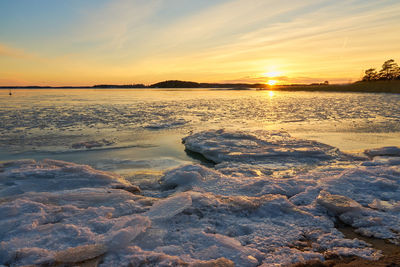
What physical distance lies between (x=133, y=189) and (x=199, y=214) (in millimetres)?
1411

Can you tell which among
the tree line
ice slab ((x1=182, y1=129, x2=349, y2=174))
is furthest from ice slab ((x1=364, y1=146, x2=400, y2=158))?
the tree line

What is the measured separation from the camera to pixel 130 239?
8.28ft

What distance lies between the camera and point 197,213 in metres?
3.13

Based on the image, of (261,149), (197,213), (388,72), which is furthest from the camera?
(388,72)

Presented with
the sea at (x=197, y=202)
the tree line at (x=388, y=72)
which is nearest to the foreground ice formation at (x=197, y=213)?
the sea at (x=197, y=202)

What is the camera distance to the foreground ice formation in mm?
2332

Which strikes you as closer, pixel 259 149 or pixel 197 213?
pixel 197 213

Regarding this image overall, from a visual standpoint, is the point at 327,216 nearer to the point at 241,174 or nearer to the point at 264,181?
the point at 264,181

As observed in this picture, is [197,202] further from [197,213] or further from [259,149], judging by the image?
[259,149]

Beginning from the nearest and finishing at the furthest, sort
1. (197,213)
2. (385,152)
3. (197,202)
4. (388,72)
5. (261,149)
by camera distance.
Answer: (197,213)
(197,202)
(385,152)
(261,149)
(388,72)

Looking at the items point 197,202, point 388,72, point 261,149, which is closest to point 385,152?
point 261,149

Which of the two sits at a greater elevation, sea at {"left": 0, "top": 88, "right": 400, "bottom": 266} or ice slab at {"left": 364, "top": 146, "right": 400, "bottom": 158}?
ice slab at {"left": 364, "top": 146, "right": 400, "bottom": 158}

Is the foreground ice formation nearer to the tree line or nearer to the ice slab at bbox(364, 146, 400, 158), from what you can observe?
the ice slab at bbox(364, 146, 400, 158)

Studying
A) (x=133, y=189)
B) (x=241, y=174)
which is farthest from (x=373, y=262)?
(x=133, y=189)
